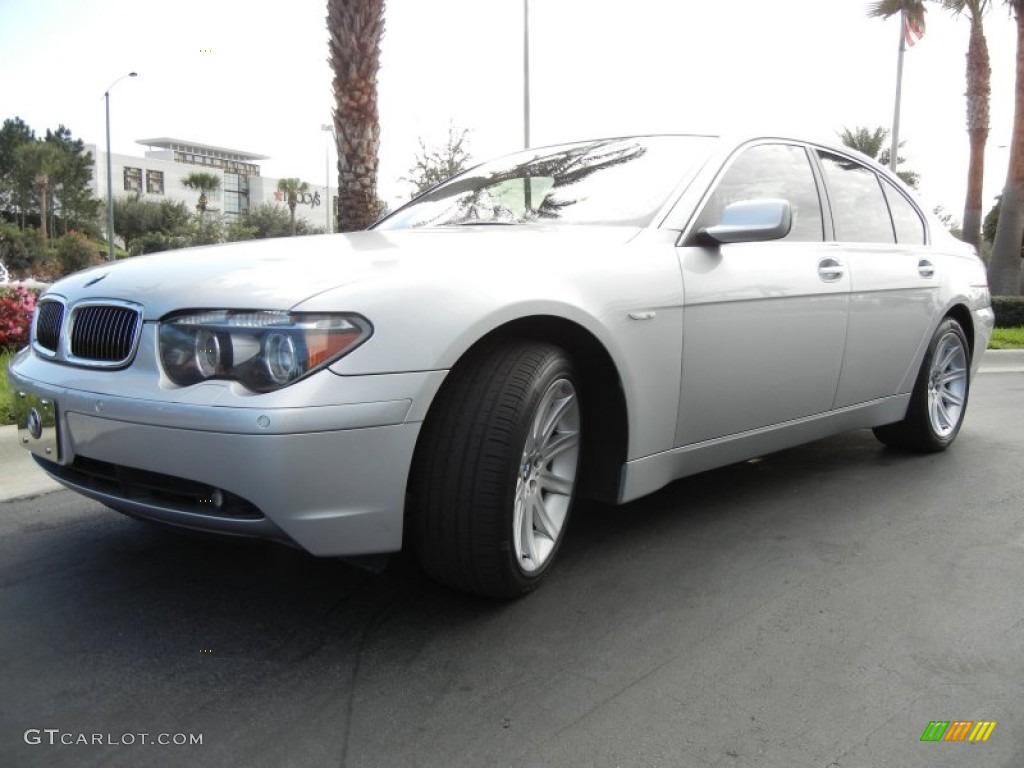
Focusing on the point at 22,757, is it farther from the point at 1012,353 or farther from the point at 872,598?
the point at 1012,353

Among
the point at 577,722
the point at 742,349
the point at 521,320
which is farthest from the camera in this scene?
the point at 742,349

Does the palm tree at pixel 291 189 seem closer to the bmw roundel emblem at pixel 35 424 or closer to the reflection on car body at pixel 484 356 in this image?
the reflection on car body at pixel 484 356

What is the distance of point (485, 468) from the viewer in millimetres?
2512

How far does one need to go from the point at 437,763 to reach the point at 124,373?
1.34 meters

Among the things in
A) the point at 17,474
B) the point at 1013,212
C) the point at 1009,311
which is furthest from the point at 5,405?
the point at 1013,212

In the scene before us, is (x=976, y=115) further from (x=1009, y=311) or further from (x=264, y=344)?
(x=264, y=344)

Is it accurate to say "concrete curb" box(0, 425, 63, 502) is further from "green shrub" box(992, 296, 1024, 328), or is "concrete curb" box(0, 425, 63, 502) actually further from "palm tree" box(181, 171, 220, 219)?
"palm tree" box(181, 171, 220, 219)

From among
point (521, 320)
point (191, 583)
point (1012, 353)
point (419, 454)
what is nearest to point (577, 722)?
point (419, 454)

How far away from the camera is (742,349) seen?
3.38 m

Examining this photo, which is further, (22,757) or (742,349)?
(742,349)

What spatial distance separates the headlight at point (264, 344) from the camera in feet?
7.43

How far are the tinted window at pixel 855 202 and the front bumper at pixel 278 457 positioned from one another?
8.31 feet

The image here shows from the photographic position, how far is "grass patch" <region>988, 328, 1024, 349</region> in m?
11.4

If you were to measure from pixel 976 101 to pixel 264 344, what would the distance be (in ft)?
64.3
